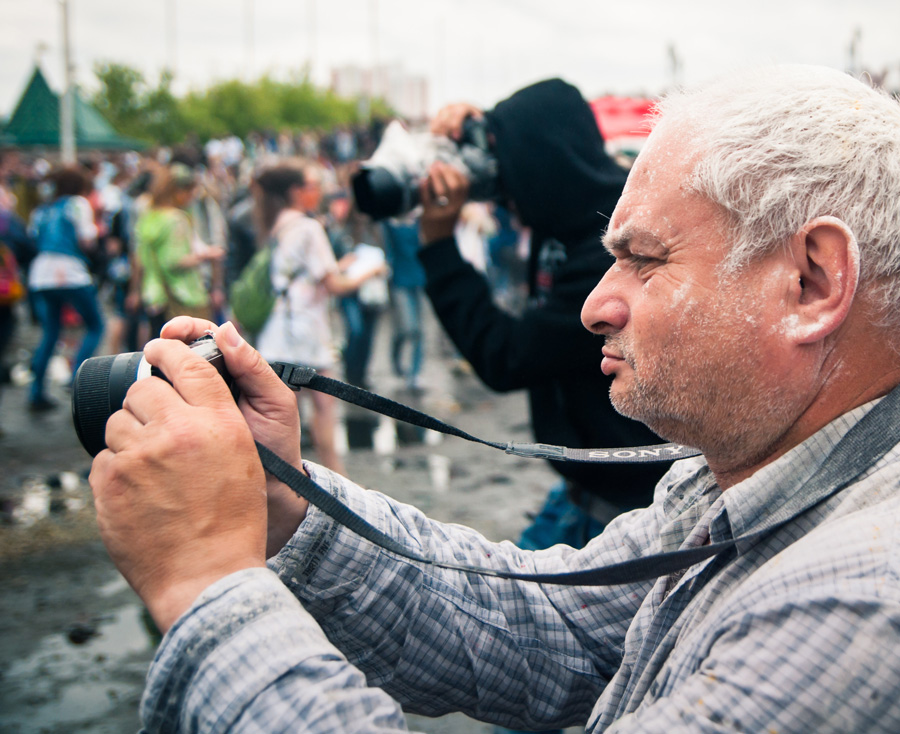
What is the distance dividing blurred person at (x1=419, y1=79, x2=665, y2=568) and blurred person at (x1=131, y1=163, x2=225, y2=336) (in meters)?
4.55

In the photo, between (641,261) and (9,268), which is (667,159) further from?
(9,268)

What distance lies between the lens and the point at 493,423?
722cm

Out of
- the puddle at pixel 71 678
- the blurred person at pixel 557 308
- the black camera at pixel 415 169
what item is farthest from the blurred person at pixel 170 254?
the blurred person at pixel 557 308

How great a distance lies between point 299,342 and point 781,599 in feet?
14.3

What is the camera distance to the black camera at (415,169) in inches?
101

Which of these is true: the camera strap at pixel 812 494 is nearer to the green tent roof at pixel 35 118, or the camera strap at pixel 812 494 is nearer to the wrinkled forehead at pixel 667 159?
the wrinkled forehead at pixel 667 159

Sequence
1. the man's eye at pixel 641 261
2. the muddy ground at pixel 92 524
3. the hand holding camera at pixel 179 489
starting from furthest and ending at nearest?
1. the muddy ground at pixel 92 524
2. the man's eye at pixel 641 261
3. the hand holding camera at pixel 179 489

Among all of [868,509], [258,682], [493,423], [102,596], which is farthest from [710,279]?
[493,423]

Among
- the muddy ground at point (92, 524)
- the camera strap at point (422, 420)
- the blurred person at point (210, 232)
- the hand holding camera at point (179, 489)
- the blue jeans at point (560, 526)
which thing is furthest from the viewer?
the blurred person at point (210, 232)

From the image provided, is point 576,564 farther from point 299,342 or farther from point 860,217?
point 299,342

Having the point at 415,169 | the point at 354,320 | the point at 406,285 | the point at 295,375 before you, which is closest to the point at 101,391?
the point at 295,375

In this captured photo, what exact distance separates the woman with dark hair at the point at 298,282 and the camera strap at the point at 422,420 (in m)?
3.61

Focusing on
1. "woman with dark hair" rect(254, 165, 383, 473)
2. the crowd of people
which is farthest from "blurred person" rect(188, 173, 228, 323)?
"woman with dark hair" rect(254, 165, 383, 473)

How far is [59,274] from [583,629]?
23.6 ft
